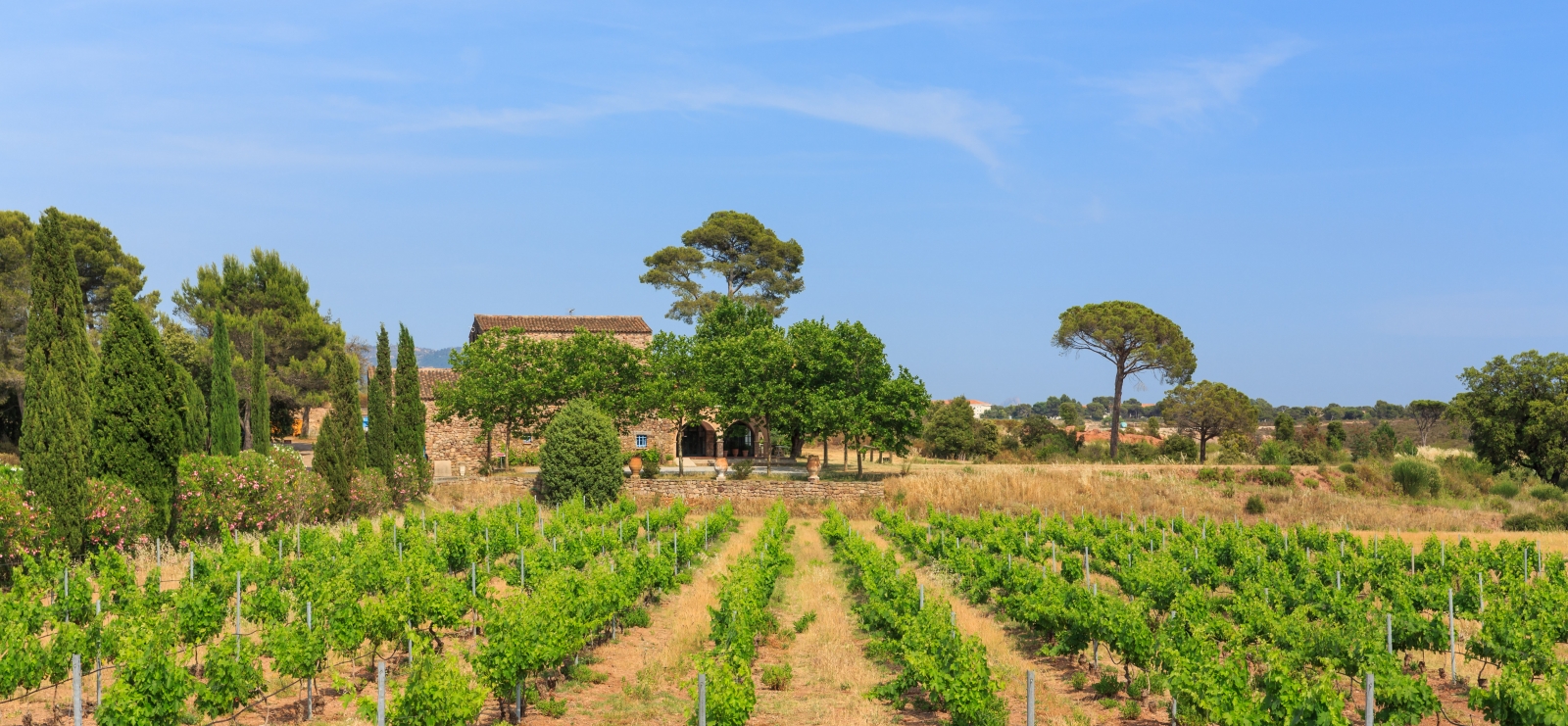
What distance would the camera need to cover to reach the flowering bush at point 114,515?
18.2 m

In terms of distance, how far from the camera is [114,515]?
18.5 meters

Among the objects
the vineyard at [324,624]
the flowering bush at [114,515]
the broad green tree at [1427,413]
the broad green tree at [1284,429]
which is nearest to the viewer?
the vineyard at [324,624]

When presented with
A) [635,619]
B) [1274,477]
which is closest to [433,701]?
[635,619]

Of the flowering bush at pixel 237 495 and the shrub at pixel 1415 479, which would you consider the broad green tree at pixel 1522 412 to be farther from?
the flowering bush at pixel 237 495

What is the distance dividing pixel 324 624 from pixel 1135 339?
151ft

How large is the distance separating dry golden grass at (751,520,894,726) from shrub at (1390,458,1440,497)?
93.8 feet

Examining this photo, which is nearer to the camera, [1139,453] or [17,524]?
[17,524]

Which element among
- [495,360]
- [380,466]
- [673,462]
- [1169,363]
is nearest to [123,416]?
[380,466]

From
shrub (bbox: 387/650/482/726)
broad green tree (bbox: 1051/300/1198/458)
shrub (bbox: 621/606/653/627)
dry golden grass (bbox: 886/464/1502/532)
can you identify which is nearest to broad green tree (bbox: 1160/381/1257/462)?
broad green tree (bbox: 1051/300/1198/458)

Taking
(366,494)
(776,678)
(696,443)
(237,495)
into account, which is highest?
(696,443)

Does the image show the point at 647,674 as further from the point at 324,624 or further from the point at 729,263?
the point at 729,263

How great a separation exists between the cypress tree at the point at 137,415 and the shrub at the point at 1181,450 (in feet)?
135

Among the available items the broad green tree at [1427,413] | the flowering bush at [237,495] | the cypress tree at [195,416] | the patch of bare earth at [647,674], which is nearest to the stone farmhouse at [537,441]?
the cypress tree at [195,416]

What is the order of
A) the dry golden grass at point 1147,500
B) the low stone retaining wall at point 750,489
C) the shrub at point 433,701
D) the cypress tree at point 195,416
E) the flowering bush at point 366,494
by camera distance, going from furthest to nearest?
the low stone retaining wall at point 750,489
the dry golden grass at point 1147,500
the flowering bush at point 366,494
the cypress tree at point 195,416
the shrub at point 433,701
